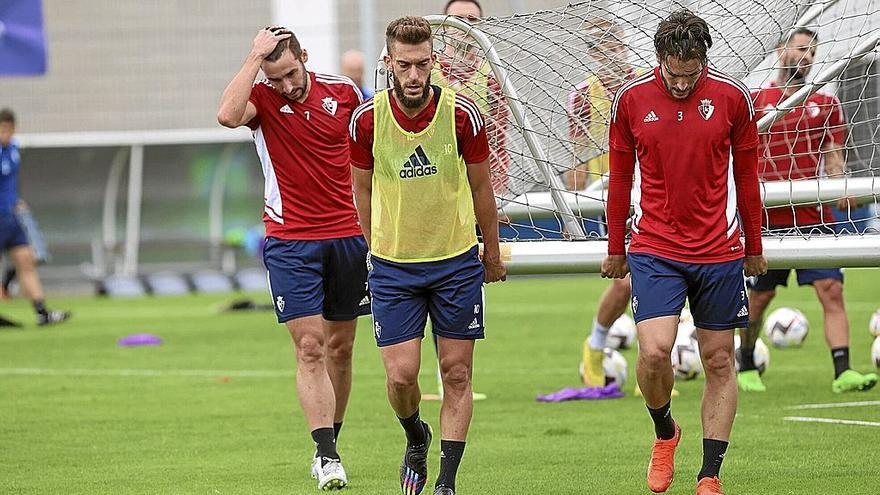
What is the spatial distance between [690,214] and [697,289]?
35 cm

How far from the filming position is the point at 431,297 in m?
6.59

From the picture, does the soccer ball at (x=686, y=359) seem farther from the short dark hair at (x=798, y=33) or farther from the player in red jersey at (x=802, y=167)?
the short dark hair at (x=798, y=33)

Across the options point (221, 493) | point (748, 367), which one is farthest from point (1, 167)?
point (221, 493)

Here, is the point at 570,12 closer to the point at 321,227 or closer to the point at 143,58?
the point at 321,227

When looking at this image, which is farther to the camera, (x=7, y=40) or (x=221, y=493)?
(x=7, y=40)

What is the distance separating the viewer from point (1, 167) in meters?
18.1

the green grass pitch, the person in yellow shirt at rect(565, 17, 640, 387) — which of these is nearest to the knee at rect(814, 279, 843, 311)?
the green grass pitch

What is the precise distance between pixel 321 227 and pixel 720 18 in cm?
242

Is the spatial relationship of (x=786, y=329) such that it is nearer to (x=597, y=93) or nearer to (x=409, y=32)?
(x=597, y=93)

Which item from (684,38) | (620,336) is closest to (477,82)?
(684,38)

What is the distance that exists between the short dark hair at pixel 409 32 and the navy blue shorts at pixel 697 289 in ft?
4.54

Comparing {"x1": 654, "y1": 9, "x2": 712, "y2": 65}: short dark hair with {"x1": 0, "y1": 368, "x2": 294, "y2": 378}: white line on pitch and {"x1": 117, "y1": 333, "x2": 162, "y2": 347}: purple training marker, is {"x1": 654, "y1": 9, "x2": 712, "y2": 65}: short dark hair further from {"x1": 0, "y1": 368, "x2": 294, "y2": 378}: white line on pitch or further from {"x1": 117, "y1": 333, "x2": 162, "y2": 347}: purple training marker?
{"x1": 117, "y1": 333, "x2": 162, "y2": 347}: purple training marker

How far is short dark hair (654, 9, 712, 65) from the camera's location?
617 cm

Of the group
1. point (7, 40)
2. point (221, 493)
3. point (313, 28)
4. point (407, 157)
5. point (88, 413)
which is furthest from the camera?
point (313, 28)
